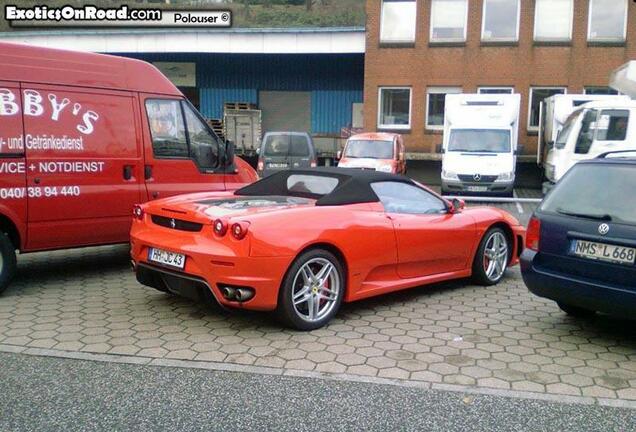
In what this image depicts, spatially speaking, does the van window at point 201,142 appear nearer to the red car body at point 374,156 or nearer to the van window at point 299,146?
the van window at point 299,146

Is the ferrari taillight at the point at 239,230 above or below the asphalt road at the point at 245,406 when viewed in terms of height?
above

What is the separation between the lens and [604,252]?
4.61 metres

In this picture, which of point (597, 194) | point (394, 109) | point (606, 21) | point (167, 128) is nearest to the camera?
point (597, 194)

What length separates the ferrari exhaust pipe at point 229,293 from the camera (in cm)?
471

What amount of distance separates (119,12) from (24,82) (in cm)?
2534

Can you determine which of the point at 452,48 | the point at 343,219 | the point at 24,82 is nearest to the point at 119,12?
the point at 452,48

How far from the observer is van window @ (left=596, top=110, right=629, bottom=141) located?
1392 cm

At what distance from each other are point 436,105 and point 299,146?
1010 cm

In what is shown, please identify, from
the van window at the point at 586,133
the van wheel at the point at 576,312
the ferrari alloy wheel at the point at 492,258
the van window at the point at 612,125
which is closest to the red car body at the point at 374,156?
the van window at the point at 586,133

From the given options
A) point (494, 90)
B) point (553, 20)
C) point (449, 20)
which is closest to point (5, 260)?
point (494, 90)

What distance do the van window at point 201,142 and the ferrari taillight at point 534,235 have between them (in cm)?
424

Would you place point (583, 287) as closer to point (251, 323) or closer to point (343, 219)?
point (343, 219)

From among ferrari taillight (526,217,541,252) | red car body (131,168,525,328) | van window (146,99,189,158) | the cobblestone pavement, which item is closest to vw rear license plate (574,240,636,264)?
ferrari taillight (526,217,541,252)

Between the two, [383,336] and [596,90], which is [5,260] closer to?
[383,336]
